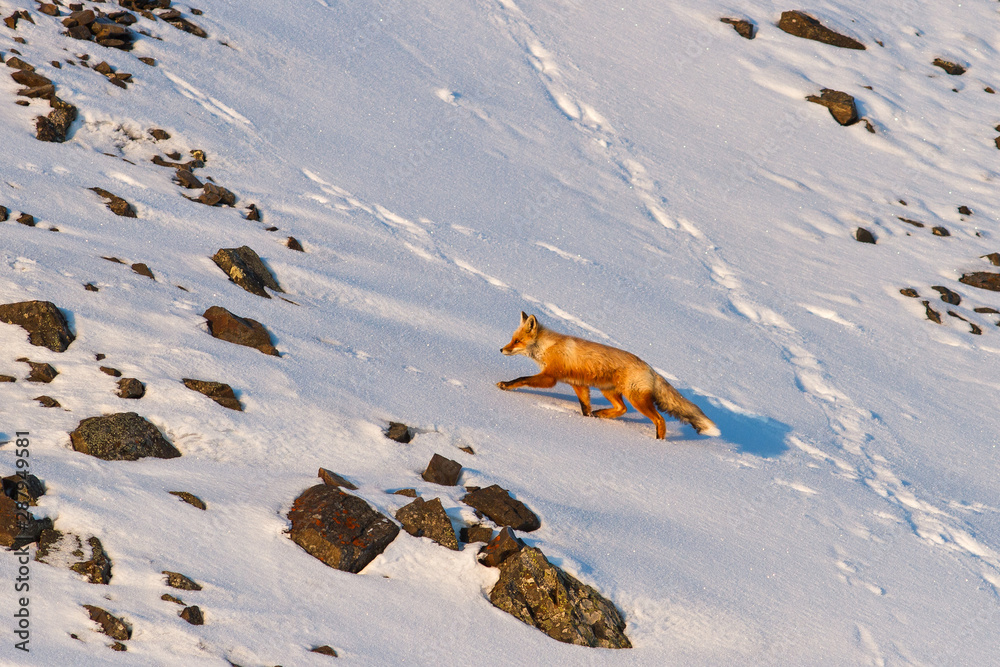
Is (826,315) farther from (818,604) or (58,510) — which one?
(58,510)

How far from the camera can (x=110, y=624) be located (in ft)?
17.4

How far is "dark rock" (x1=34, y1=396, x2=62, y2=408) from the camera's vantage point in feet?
23.9

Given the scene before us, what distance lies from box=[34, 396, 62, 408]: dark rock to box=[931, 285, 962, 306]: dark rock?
16.6 metres

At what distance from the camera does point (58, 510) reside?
240 inches

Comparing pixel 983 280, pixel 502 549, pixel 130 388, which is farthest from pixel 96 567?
pixel 983 280

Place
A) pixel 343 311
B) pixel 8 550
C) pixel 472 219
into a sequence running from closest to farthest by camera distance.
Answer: pixel 8 550
pixel 343 311
pixel 472 219

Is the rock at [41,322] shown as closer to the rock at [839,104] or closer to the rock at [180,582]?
the rock at [180,582]

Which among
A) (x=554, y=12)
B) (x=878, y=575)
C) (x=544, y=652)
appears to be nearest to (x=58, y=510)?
(x=544, y=652)

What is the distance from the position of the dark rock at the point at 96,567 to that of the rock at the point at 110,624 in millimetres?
271

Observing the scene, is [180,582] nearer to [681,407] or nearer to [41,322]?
[41,322]

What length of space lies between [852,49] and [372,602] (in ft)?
86.0

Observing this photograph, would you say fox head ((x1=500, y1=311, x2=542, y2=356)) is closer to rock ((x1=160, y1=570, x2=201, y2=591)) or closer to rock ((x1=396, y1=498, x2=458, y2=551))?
rock ((x1=396, y1=498, x2=458, y2=551))

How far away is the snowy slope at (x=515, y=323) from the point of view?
6441 mm

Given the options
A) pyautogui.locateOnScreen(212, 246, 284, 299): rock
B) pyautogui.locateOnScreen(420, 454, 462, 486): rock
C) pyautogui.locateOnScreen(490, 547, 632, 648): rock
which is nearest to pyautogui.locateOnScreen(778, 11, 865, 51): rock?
pyautogui.locateOnScreen(212, 246, 284, 299): rock
